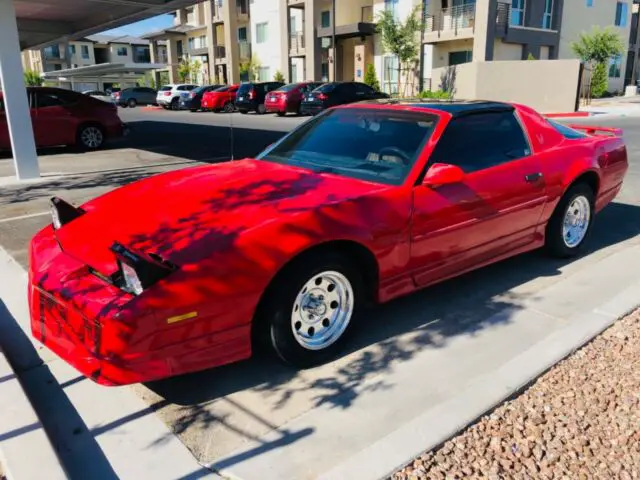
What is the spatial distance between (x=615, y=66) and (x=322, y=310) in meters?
41.9

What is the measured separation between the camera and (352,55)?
3909cm

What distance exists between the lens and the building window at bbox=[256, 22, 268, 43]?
4416 centimetres

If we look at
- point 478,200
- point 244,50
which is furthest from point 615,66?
point 478,200

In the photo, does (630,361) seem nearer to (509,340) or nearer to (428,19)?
(509,340)

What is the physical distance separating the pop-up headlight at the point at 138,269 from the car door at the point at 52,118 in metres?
11.1

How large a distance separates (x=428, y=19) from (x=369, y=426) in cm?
3247

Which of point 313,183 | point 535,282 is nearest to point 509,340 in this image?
point 535,282

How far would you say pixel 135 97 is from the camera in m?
42.0

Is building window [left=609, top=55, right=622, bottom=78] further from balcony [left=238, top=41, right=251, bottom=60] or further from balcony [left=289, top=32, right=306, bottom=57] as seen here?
balcony [left=238, top=41, right=251, bottom=60]

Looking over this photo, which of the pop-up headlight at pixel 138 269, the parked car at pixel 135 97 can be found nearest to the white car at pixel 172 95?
the parked car at pixel 135 97

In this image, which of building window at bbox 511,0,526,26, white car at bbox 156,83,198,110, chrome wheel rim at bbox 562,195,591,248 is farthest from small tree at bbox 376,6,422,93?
chrome wheel rim at bbox 562,195,591,248

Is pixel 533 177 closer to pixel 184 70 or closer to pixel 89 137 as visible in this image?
pixel 89 137

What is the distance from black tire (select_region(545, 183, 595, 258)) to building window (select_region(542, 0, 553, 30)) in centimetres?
3156

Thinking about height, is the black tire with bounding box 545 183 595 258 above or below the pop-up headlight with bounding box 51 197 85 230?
below
